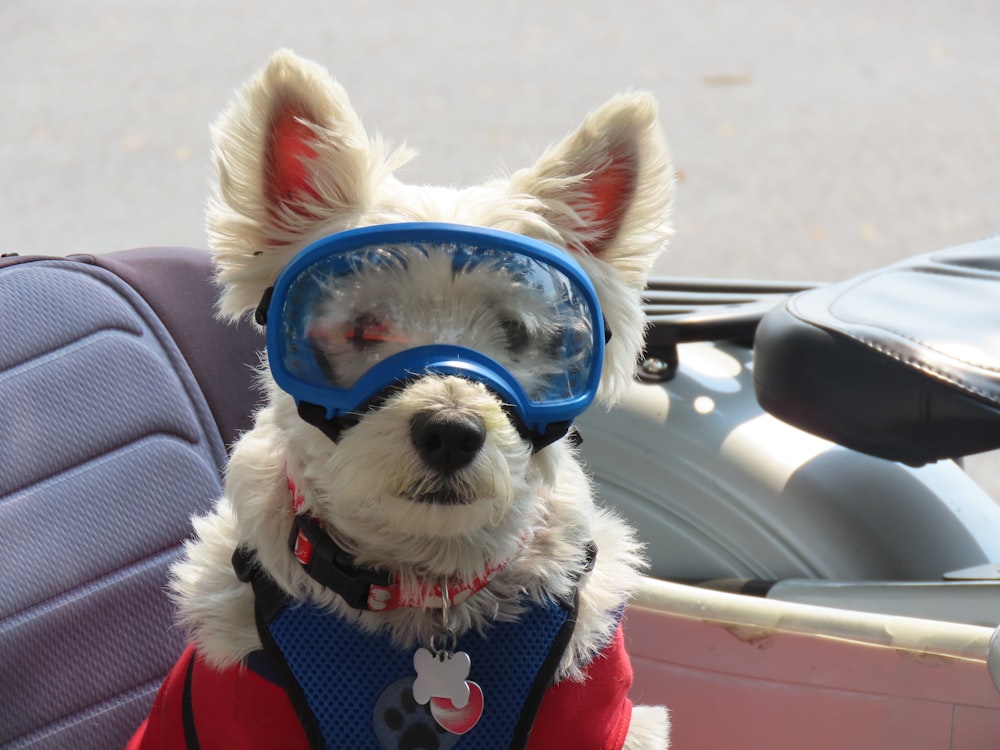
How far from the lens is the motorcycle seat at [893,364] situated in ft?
5.69

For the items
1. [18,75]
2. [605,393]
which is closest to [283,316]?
[605,393]

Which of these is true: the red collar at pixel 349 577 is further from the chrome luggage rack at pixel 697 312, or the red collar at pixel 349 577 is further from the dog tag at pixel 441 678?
the chrome luggage rack at pixel 697 312

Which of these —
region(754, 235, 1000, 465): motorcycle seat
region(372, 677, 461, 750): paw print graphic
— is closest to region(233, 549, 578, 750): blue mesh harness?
region(372, 677, 461, 750): paw print graphic

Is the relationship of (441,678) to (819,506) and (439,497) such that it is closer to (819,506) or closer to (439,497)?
(439,497)

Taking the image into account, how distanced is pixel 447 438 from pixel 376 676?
373 millimetres

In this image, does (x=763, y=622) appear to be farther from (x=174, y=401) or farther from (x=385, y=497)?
(x=174, y=401)

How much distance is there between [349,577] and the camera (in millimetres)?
1431

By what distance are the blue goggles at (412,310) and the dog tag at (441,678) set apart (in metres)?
0.32

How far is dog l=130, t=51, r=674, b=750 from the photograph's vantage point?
1.33 metres

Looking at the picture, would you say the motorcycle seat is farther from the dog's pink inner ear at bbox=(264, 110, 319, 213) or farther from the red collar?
the dog's pink inner ear at bbox=(264, 110, 319, 213)

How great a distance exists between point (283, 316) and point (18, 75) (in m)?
6.12

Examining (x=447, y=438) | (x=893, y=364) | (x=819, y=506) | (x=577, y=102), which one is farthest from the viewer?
(x=577, y=102)

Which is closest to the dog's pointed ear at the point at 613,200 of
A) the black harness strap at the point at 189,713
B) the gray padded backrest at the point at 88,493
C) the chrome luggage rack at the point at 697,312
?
the chrome luggage rack at the point at 697,312

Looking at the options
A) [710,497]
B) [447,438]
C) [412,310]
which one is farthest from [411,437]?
[710,497]
